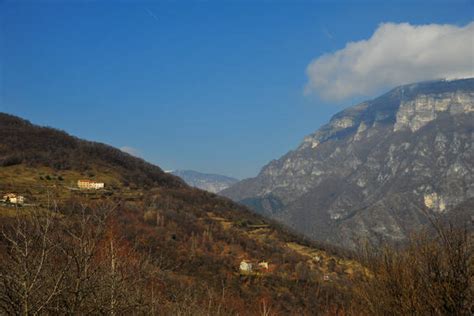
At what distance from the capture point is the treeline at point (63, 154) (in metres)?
121

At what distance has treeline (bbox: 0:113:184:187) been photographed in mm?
120562

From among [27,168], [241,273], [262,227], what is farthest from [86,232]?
[262,227]

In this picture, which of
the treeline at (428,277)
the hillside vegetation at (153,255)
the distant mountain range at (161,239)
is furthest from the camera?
the treeline at (428,277)

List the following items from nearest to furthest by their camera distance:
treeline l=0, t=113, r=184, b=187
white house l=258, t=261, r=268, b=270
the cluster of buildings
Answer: the cluster of buildings, white house l=258, t=261, r=268, b=270, treeline l=0, t=113, r=184, b=187

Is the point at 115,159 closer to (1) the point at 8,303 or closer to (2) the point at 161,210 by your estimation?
(2) the point at 161,210

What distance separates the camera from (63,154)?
13162 centimetres

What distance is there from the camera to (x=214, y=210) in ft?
446

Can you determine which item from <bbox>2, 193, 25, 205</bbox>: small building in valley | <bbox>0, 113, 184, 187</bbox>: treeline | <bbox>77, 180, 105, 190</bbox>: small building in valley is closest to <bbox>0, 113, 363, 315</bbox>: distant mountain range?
<bbox>0, 113, 184, 187</bbox>: treeline

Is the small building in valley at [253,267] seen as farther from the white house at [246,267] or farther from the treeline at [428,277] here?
the treeline at [428,277]

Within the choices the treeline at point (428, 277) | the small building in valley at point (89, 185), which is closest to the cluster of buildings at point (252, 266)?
the small building in valley at point (89, 185)

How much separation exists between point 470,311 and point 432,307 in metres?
0.88

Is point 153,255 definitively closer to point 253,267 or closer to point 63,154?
point 253,267

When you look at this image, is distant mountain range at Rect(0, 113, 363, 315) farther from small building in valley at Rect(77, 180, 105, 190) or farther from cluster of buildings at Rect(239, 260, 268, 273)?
small building in valley at Rect(77, 180, 105, 190)

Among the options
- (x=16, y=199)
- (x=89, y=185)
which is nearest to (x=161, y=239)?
(x=89, y=185)
